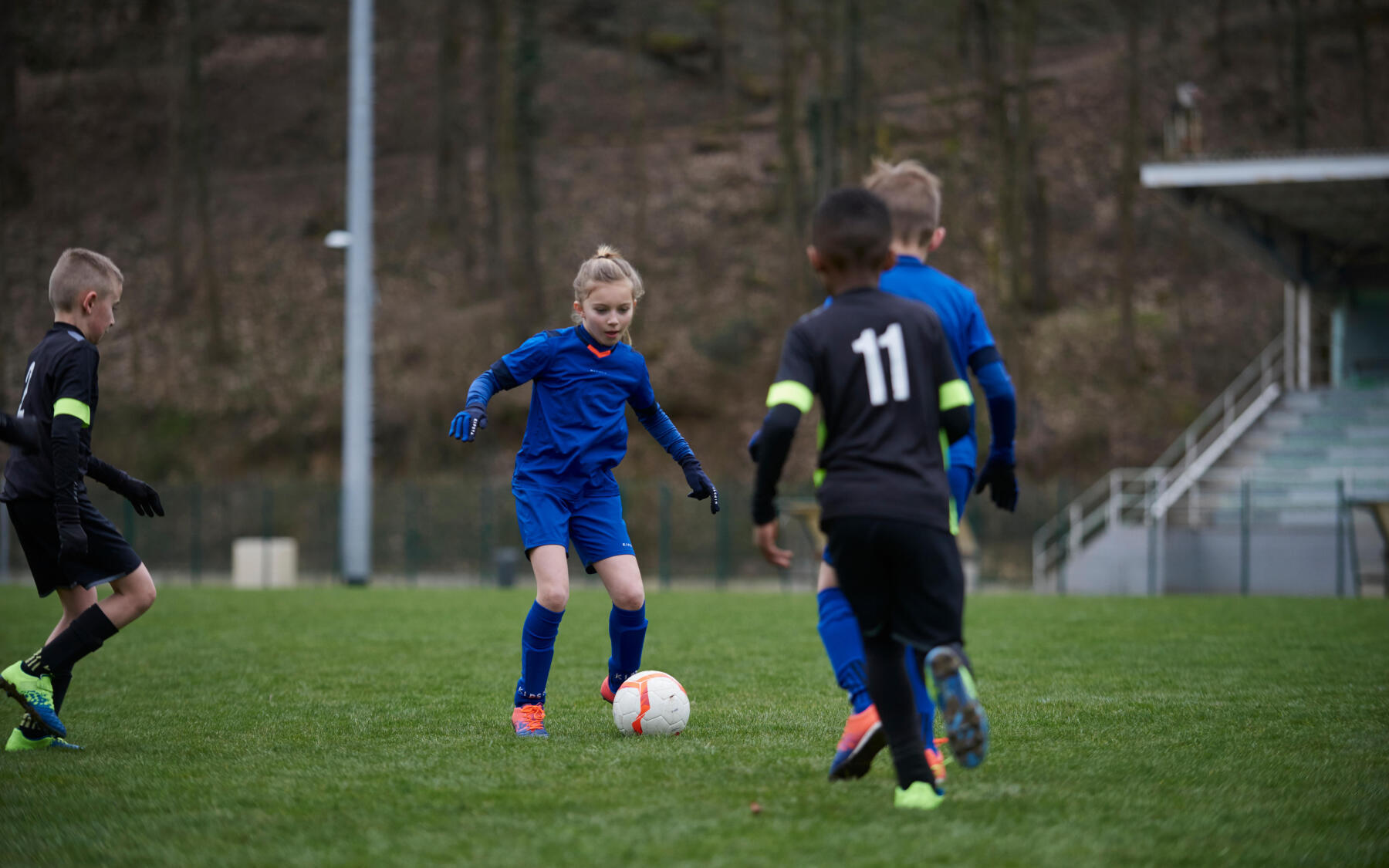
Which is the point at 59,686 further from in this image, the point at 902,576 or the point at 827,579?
the point at 902,576

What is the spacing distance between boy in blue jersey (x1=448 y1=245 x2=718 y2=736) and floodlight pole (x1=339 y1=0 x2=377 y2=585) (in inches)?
548

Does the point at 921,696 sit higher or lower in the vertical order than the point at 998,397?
lower

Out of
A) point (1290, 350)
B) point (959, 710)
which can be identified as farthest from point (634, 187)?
point (959, 710)

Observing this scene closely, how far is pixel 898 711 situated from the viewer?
3801 mm

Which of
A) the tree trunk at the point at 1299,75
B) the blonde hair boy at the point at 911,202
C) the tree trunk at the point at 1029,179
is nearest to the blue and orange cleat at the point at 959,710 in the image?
the blonde hair boy at the point at 911,202

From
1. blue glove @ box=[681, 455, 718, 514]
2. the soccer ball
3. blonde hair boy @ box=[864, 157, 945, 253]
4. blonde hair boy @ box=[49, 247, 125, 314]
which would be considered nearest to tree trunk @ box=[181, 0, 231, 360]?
blonde hair boy @ box=[49, 247, 125, 314]

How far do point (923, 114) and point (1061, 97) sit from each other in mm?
4064

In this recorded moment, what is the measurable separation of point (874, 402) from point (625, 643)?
2.36 m

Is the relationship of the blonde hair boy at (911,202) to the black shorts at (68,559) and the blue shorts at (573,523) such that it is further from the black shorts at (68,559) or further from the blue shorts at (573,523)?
the black shorts at (68,559)

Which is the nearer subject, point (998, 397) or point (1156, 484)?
point (998, 397)

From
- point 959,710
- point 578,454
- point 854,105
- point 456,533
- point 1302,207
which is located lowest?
point 456,533

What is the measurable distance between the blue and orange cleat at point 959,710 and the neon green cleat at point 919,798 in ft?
0.81

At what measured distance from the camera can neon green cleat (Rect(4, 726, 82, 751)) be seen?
5.21 metres

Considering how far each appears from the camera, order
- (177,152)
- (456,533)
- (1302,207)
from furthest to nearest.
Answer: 1. (177,152)
2. (456,533)
3. (1302,207)
